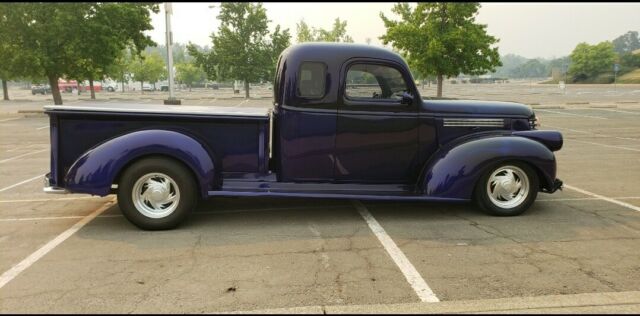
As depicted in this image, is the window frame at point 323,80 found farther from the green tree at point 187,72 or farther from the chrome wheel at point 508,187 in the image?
the green tree at point 187,72

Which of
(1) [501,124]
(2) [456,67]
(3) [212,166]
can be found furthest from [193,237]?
(2) [456,67]

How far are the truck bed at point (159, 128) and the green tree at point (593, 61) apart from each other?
91314 mm

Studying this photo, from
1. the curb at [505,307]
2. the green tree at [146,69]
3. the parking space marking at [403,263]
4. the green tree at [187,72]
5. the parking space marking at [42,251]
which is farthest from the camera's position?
the green tree at [187,72]

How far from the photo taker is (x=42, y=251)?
4602mm

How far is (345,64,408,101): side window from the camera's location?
5668 mm

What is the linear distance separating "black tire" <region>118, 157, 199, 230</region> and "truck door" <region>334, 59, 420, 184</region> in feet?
5.57

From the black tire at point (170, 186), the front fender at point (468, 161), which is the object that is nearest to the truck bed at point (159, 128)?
the black tire at point (170, 186)

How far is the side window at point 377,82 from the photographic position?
5668mm

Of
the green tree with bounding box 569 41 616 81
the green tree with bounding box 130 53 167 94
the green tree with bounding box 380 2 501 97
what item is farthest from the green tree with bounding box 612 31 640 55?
the green tree with bounding box 380 2 501 97

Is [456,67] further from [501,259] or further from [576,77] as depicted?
[576,77]

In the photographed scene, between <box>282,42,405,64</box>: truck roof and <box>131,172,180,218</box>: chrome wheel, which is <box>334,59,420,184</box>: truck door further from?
<box>131,172,180,218</box>: chrome wheel

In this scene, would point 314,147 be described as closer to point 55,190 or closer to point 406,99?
point 406,99

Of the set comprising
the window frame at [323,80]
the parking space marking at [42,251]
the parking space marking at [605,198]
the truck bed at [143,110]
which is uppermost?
the window frame at [323,80]

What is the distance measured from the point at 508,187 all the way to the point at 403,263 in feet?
7.32
